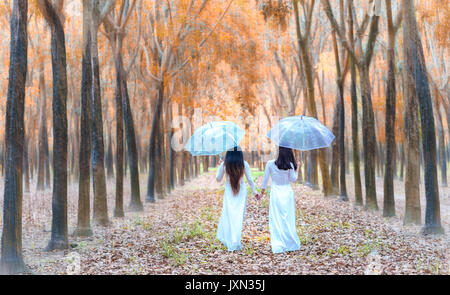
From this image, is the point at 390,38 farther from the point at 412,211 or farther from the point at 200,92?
the point at 200,92

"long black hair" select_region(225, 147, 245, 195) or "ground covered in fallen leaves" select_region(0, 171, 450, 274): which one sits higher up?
"long black hair" select_region(225, 147, 245, 195)

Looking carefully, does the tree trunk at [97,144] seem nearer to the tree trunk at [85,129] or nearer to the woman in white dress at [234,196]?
the tree trunk at [85,129]

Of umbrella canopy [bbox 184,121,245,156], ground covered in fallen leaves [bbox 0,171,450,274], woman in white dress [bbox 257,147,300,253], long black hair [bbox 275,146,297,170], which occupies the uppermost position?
umbrella canopy [bbox 184,121,245,156]

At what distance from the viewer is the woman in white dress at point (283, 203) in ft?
26.3

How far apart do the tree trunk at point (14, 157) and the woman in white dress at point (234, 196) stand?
3515 mm

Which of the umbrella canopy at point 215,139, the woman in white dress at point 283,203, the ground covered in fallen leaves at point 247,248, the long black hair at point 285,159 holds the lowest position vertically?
the ground covered in fallen leaves at point 247,248

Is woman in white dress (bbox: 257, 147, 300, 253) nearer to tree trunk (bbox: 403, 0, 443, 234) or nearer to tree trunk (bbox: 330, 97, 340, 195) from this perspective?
tree trunk (bbox: 403, 0, 443, 234)

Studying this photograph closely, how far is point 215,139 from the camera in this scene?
25.7 feet

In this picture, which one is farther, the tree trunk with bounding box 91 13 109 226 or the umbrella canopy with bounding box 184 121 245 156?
the tree trunk with bounding box 91 13 109 226

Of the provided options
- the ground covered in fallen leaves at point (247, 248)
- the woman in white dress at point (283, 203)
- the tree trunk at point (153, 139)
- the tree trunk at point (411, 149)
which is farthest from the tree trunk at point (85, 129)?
the tree trunk at point (411, 149)

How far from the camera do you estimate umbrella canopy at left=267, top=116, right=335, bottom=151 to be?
7.88 metres

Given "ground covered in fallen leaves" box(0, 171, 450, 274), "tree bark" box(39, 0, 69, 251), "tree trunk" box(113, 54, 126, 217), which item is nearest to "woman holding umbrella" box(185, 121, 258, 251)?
"ground covered in fallen leaves" box(0, 171, 450, 274)

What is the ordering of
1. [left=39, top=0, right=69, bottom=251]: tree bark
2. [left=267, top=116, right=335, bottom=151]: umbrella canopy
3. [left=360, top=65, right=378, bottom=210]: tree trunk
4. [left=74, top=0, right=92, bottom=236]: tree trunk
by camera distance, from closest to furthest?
[left=267, top=116, right=335, bottom=151]: umbrella canopy, [left=39, top=0, right=69, bottom=251]: tree bark, [left=74, top=0, right=92, bottom=236]: tree trunk, [left=360, top=65, right=378, bottom=210]: tree trunk
